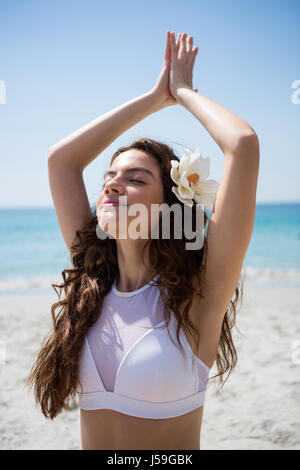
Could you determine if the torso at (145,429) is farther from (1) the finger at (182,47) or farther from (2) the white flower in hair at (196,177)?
(1) the finger at (182,47)

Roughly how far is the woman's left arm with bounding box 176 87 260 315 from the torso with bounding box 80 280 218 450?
16 centimetres

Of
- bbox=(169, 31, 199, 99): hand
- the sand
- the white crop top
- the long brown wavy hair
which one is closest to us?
the white crop top

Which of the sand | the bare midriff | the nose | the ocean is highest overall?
the nose

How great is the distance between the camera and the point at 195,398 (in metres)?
1.78

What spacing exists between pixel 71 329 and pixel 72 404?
2524 millimetres

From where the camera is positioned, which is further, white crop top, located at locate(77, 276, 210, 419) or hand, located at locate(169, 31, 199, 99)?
hand, located at locate(169, 31, 199, 99)

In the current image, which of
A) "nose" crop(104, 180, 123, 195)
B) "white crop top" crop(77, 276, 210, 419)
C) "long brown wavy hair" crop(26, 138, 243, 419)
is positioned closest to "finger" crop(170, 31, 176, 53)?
"long brown wavy hair" crop(26, 138, 243, 419)

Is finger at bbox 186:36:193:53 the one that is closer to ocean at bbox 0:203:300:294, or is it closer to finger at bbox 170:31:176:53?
finger at bbox 170:31:176:53

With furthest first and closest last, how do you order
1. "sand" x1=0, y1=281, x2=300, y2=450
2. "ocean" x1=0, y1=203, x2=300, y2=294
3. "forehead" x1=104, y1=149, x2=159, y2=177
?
"ocean" x1=0, y1=203, x2=300, y2=294 → "sand" x1=0, y1=281, x2=300, y2=450 → "forehead" x1=104, y1=149, x2=159, y2=177

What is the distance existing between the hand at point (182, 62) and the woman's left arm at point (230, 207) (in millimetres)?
469

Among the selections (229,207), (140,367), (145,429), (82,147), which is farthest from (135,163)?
(145,429)

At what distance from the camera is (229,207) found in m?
1.76

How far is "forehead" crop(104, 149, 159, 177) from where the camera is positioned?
204cm
